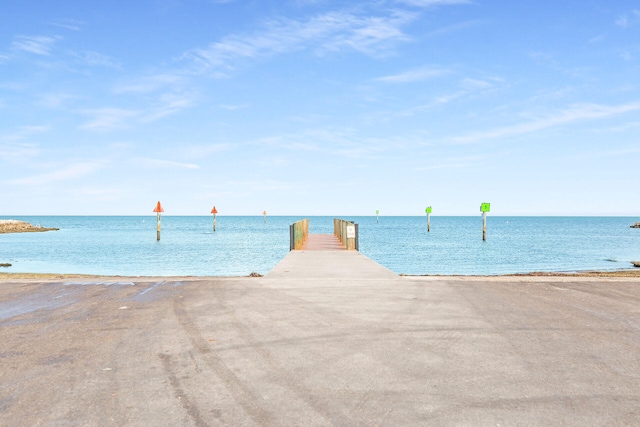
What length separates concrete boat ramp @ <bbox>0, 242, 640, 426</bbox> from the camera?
4.23 m

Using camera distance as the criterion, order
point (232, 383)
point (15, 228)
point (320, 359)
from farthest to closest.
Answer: point (15, 228), point (320, 359), point (232, 383)

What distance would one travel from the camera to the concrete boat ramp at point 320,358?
423cm

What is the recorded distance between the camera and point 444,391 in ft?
15.4

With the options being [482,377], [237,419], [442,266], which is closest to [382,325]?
[482,377]

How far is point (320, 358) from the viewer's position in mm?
5770

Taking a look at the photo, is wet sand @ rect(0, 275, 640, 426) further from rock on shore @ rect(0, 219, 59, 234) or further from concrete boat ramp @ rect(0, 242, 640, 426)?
rock on shore @ rect(0, 219, 59, 234)

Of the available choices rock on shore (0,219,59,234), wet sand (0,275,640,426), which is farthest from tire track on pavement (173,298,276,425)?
rock on shore (0,219,59,234)

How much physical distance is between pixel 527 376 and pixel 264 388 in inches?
98.3

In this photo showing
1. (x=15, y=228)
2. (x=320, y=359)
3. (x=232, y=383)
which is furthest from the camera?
(x=15, y=228)

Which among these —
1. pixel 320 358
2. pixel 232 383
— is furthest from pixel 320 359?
pixel 232 383

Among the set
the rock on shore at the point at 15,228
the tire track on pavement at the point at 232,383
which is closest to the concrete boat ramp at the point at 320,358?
the tire track on pavement at the point at 232,383

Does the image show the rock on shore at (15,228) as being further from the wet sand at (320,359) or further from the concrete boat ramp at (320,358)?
the wet sand at (320,359)

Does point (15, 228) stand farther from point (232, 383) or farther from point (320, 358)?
point (232, 383)

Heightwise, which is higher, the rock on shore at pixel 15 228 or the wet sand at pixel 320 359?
the rock on shore at pixel 15 228
